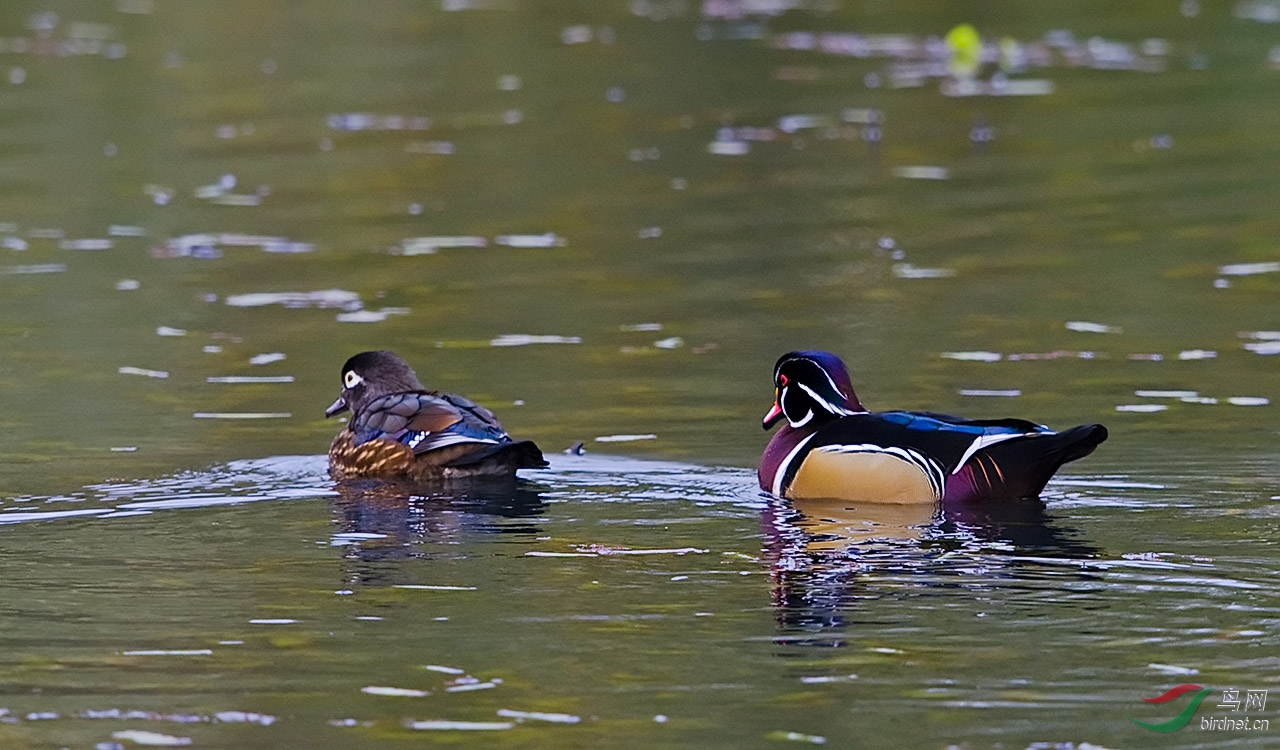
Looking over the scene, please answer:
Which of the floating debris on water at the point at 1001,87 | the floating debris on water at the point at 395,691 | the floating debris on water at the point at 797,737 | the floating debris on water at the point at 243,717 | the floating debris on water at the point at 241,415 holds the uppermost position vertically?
the floating debris on water at the point at 1001,87

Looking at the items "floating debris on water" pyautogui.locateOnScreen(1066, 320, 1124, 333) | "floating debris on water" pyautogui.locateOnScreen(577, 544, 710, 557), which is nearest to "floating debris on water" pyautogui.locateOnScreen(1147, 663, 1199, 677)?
"floating debris on water" pyautogui.locateOnScreen(577, 544, 710, 557)

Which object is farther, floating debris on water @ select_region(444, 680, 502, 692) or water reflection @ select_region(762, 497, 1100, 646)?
water reflection @ select_region(762, 497, 1100, 646)

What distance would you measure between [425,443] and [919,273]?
5.80 metres

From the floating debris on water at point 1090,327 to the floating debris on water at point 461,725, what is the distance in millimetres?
7867

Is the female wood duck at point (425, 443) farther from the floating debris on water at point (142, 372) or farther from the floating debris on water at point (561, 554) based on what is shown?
the floating debris on water at point (142, 372)

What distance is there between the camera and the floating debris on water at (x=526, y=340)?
1391cm

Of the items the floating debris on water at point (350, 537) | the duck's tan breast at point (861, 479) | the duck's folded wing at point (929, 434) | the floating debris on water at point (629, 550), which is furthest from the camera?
the duck's tan breast at point (861, 479)

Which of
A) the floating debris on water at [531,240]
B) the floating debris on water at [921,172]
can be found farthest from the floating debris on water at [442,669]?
the floating debris on water at [921,172]

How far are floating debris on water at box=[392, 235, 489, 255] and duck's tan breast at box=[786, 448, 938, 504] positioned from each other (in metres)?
7.18

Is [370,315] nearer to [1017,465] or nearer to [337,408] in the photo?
[337,408]

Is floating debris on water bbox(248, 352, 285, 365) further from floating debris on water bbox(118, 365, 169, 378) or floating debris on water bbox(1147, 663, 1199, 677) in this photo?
floating debris on water bbox(1147, 663, 1199, 677)

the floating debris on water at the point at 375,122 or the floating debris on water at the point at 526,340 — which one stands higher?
the floating debris on water at the point at 375,122

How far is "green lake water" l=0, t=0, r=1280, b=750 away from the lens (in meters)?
7.19

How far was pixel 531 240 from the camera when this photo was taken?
1744 cm
